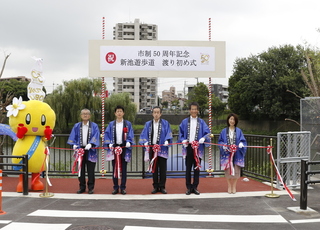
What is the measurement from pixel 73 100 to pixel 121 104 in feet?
18.0

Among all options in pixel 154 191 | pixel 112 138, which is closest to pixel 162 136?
pixel 112 138

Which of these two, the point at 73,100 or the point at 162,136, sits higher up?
the point at 73,100

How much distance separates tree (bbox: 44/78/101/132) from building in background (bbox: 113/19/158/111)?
42.2 metres

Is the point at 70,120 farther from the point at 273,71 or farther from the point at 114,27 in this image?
the point at 114,27

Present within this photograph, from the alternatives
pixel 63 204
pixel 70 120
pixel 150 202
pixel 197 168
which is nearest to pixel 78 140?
pixel 63 204

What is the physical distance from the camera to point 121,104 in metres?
32.0

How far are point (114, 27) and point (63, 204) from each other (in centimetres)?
8011

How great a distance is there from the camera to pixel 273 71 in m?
30.3

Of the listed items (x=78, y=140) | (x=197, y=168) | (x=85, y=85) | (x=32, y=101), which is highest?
(x=85, y=85)

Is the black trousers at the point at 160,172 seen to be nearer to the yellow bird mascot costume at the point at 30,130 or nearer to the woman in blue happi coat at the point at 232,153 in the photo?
the woman in blue happi coat at the point at 232,153

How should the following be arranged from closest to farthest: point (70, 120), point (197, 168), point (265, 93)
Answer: point (197, 168) → point (70, 120) → point (265, 93)

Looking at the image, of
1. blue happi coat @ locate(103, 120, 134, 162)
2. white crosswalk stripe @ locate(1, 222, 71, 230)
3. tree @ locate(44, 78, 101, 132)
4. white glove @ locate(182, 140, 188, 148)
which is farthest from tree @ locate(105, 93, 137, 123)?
white crosswalk stripe @ locate(1, 222, 71, 230)

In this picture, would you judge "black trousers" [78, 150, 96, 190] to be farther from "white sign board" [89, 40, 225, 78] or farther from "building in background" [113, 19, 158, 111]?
"building in background" [113, 19, 158, 111]

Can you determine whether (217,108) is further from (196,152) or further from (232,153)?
(196,152)
